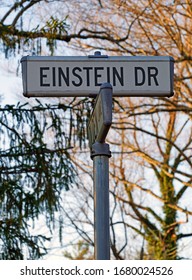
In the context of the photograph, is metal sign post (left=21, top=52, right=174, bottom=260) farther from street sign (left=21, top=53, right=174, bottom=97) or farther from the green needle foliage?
the green needle foliage

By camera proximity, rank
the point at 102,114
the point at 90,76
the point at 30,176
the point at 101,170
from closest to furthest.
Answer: the point at 102,114
the point at 101,170
the point at 90,76
the point at 30,176

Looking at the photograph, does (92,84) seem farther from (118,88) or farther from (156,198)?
(156,198)

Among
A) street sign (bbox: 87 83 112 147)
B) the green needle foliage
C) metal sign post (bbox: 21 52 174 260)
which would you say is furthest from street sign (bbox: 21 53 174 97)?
the green needle foliage

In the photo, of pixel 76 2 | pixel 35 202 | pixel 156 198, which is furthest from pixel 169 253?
pixel 35 202

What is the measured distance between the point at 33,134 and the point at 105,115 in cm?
497

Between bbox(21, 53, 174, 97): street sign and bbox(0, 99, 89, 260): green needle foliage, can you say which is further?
bbox(0, 99, 89, 260): green needle foliage

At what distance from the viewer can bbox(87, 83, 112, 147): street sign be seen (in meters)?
2.47

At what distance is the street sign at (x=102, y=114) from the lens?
247 cm

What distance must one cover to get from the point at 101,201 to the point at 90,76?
498 mm

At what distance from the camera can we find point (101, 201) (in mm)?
2582

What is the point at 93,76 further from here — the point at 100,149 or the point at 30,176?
the point at 30,176

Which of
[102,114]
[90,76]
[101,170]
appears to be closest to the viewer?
[102,114]

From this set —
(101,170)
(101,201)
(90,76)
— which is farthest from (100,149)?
(90,76)

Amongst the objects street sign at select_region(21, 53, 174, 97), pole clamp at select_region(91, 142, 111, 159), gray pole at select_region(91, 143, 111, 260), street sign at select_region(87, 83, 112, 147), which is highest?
street sign at select_region(21, 53, 174, 97)
